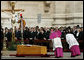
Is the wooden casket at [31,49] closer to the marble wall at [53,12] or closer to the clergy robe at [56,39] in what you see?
the clergy robe at [56,39]

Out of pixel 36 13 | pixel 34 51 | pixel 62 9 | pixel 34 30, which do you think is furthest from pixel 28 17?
pixel 34 51

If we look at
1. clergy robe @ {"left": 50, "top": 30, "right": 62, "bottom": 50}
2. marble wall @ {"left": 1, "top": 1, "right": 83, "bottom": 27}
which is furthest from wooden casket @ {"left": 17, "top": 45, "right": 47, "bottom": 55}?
marble wall @ {"left": 1, "top": 1, "right": 83, "bottom": 27}

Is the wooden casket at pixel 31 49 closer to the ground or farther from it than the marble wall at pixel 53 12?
closer to the ground

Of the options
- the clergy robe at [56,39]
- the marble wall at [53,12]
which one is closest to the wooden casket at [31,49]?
the clergy robe at [56,39]

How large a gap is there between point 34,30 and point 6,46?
211 cm

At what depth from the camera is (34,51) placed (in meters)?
18.3

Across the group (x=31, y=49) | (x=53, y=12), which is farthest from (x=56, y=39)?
(x=53, y=12)

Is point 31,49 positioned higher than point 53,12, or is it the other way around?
point 53,12

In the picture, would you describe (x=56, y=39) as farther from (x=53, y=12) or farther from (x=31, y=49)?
(x=53, y=12)

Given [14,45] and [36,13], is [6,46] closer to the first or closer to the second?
[14,45]

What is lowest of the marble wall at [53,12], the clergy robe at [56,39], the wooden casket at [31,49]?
the wooden casket at [31,49]

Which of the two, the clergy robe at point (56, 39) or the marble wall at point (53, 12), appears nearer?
the clergy robe at point (56, 39)

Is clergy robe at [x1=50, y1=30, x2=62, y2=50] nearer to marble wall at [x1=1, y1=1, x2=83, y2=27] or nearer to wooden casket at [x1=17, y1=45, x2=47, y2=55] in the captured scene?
wooden casket at [x1=17, y1=45, x2=47, y2=55]

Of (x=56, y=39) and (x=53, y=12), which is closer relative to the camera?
(x=56, y=39)
